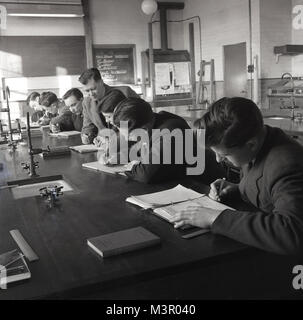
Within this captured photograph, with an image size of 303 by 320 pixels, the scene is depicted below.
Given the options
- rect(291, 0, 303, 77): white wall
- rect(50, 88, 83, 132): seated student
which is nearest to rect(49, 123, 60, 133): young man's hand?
rect(50, 88, 83, 132): seated student

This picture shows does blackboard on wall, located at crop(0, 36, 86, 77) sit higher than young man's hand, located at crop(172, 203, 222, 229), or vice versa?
blackboard on wall, located at crop(0, 36, 86, 77)

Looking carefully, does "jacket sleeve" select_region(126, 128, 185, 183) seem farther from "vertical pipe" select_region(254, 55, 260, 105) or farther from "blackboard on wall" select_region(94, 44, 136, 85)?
"blackboard on wall" select_region(94, 44, 136, 85)

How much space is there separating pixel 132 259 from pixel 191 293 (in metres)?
0.25

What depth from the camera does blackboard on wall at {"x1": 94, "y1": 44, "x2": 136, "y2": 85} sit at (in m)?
8.52

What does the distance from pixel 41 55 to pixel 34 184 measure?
19.1 ft

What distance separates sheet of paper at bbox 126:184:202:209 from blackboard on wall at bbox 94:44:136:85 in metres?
6.87

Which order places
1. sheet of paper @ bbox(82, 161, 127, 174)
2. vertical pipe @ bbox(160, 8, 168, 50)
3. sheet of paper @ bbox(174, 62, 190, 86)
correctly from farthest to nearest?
vertical pipe @ bbox(160, 8, 168, 50)
sheet of paper @ bbox(174, 62, 190, 86)
sheet of paper @ bbox(82, 161, 127, 174)

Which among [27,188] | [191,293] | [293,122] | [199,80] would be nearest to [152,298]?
[191,293]

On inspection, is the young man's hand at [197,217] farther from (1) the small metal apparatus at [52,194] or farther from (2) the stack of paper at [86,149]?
(2) the stack of paper at [86,149]

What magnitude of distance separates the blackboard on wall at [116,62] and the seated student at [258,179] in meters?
7.30

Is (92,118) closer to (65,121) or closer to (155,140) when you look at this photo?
(65,121)

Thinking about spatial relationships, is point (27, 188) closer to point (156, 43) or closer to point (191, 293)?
point (191, 293)

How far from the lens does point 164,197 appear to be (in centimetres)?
197

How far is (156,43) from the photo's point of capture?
912 cm
